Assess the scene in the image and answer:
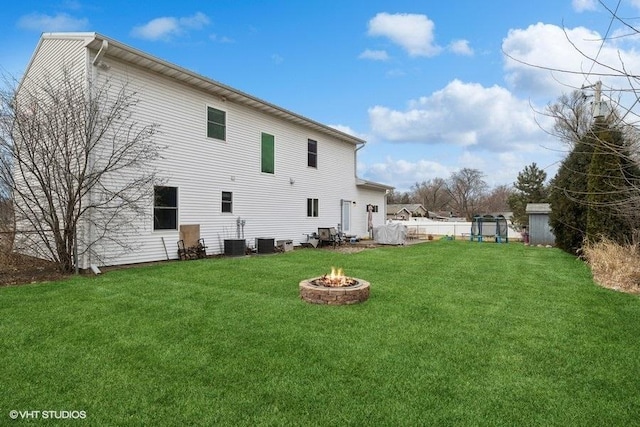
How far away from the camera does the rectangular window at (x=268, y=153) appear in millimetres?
13430

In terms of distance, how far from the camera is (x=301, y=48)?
1396cm

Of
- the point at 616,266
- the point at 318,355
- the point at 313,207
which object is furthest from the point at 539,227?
the point at 318,355

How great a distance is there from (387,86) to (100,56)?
926 cm

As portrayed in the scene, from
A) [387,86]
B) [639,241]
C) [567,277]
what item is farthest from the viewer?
[387,86]

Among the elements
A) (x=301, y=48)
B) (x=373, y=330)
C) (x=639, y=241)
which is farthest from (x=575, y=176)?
(x=373, y=330)

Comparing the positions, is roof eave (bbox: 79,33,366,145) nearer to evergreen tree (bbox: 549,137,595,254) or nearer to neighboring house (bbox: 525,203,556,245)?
evergreen tree (bbox: 549,137,595,254)

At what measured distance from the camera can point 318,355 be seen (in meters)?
3.58

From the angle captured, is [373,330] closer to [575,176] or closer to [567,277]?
[567,277]

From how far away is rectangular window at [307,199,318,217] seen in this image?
1571cm

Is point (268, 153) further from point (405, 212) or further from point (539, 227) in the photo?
point (405, 212)

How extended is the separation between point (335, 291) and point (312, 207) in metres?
10.7

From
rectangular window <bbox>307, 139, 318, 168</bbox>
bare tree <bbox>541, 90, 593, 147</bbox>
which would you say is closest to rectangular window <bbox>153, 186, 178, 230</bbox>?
rectangular window <bbox>307, 139, 318, 168</bbox>

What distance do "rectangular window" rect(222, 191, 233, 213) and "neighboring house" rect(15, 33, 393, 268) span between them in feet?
0.11

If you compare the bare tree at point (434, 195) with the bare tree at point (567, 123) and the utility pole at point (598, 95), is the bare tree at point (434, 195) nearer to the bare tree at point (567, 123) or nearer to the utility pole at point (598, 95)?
the bare tree at point (567, 123)
